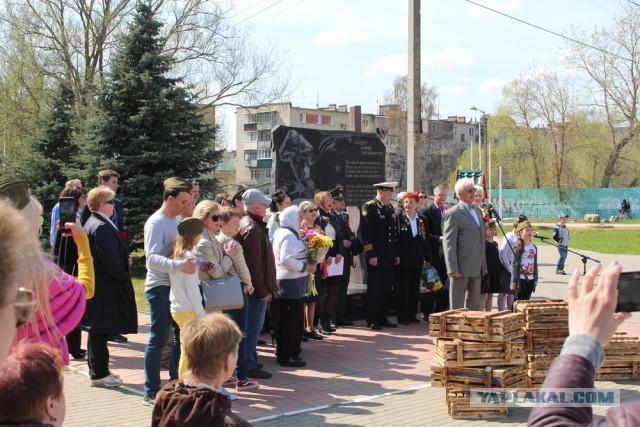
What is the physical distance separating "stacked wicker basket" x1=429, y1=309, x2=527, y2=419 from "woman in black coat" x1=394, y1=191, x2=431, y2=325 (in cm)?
449

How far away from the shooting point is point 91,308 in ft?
23.5

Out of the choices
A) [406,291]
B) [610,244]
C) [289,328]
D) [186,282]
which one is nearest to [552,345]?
[289,328]

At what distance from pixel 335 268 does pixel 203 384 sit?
721 centimetres

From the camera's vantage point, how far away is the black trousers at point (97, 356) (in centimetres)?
727

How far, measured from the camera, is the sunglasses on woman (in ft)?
5.14

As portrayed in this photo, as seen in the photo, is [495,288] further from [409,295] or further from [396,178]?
[396,178]

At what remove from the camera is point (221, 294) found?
697cm

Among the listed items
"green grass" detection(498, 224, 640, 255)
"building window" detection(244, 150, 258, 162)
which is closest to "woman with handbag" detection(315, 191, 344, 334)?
"green grass" detection(498, 224, 640, 255)

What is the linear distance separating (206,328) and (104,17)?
28.4m

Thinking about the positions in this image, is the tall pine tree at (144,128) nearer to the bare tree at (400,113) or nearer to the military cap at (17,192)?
the military cap at (17,192)

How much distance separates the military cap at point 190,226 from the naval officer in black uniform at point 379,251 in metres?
4.86

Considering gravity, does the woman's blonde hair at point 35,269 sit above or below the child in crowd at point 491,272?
above

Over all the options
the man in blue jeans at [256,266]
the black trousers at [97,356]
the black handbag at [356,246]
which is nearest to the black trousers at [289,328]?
the man in blue jeans at [256,266]

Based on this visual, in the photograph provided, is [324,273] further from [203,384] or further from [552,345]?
[203,384]
